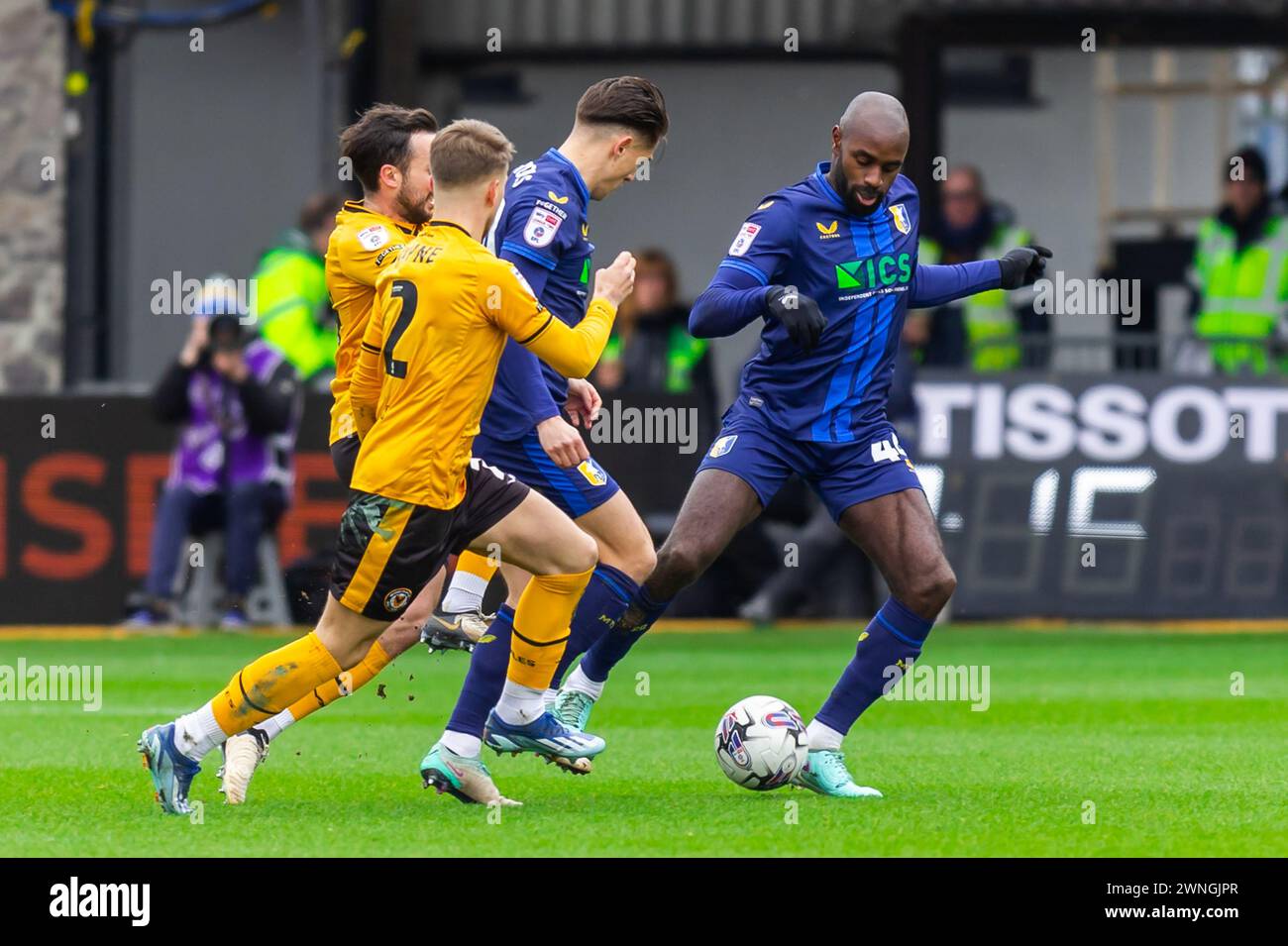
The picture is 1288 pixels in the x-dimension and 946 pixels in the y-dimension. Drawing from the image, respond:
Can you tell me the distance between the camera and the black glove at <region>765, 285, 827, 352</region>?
721 centimetres

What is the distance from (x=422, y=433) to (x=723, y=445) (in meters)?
1.53

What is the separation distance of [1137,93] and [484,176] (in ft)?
49.3

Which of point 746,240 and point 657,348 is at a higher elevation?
point 746,240

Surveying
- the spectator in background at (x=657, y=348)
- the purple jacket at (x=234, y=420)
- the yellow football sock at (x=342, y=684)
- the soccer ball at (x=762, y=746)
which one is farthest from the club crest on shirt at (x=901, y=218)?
the spectator in background at (x=657, y=348)

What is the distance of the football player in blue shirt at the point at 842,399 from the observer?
25.3ft

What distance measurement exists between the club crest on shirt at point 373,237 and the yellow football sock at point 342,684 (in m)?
1.25

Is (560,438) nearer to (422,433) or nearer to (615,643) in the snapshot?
(422,433)

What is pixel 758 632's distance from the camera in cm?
1513

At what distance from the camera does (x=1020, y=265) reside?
26.3ft

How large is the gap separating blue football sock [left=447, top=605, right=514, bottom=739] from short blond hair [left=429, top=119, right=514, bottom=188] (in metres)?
1.43

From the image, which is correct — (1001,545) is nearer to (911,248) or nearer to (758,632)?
(758,632)

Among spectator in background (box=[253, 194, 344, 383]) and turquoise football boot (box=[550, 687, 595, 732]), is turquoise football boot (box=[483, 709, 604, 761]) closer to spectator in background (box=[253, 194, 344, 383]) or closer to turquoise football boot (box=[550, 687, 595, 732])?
turquoise football boot (box=[550, 687, 595, 732])

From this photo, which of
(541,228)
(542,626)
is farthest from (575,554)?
(541,228)

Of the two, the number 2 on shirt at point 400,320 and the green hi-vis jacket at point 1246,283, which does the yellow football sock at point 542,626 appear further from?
the green hi-vis jacket at point 1246,283
